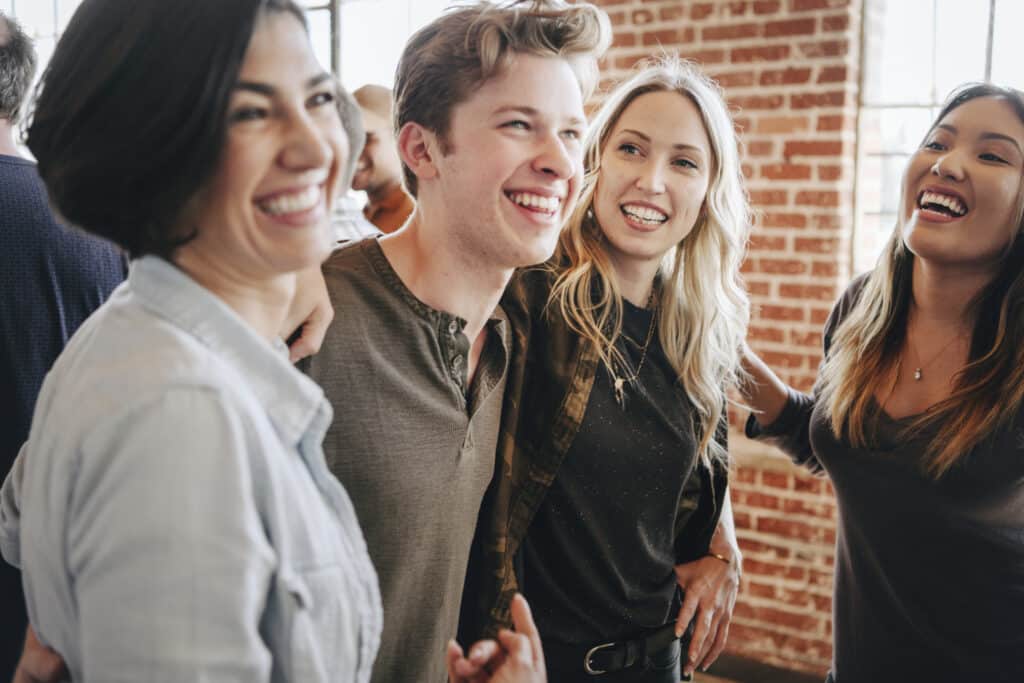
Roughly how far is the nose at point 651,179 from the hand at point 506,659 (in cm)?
93

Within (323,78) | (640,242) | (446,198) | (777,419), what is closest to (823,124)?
(777,419)

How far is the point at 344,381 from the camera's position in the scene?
1354mm

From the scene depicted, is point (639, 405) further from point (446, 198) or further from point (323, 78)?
point (323, 78)

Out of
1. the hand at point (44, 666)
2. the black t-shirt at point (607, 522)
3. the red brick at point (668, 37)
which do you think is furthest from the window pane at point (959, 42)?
the hand at point (44, 666)

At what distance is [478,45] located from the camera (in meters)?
1.49

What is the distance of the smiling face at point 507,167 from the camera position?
4.94 ft

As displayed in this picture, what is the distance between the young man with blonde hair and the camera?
53.4 inches

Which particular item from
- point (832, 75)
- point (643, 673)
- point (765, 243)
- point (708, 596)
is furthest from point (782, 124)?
point (643, 673)

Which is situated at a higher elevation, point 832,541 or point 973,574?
point 973,574

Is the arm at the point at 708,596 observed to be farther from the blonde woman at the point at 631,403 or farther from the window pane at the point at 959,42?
the window pane at the point at 959,42

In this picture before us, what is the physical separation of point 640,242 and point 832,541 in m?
2.00

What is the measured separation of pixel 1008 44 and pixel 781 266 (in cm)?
109

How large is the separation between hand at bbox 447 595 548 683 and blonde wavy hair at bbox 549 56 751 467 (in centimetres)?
65

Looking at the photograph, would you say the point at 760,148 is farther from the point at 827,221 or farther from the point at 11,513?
the point at 11,513
